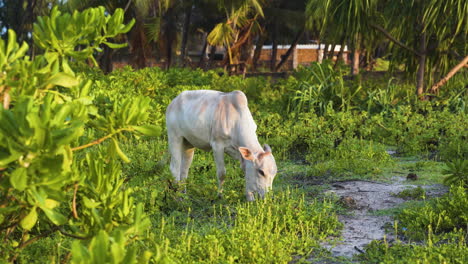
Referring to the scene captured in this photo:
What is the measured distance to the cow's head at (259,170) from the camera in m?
6.14

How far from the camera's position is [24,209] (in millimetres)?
3457

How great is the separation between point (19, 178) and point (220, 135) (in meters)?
4.07

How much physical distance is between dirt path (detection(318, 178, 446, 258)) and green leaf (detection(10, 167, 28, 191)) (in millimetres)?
3031

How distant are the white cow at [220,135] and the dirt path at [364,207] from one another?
970 millimetres

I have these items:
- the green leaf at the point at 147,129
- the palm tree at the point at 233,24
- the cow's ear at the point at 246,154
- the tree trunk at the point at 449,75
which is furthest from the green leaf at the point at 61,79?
the palm tree at the point at 233,24

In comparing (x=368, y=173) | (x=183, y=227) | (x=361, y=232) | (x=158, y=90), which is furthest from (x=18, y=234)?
(x=158, y=90)

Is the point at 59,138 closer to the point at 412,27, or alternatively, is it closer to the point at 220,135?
the point at 220,135

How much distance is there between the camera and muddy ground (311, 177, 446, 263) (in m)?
5.28

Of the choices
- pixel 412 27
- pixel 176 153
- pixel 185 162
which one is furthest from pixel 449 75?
pixel 176 153

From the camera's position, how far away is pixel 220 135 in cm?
675

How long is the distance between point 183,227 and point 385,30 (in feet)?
29.7

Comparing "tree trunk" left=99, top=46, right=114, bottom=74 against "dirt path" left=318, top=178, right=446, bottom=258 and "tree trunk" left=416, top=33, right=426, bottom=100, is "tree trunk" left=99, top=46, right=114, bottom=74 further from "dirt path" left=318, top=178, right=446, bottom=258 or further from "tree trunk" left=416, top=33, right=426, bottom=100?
"dirt path" left=318, top=178, right=446, bottom=258

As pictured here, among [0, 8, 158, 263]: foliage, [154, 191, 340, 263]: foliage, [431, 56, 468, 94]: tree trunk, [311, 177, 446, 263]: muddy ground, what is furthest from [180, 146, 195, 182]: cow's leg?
[431, 56, 468, 94]: tree trunk

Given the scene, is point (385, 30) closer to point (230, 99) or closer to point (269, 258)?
point (230, 99)
